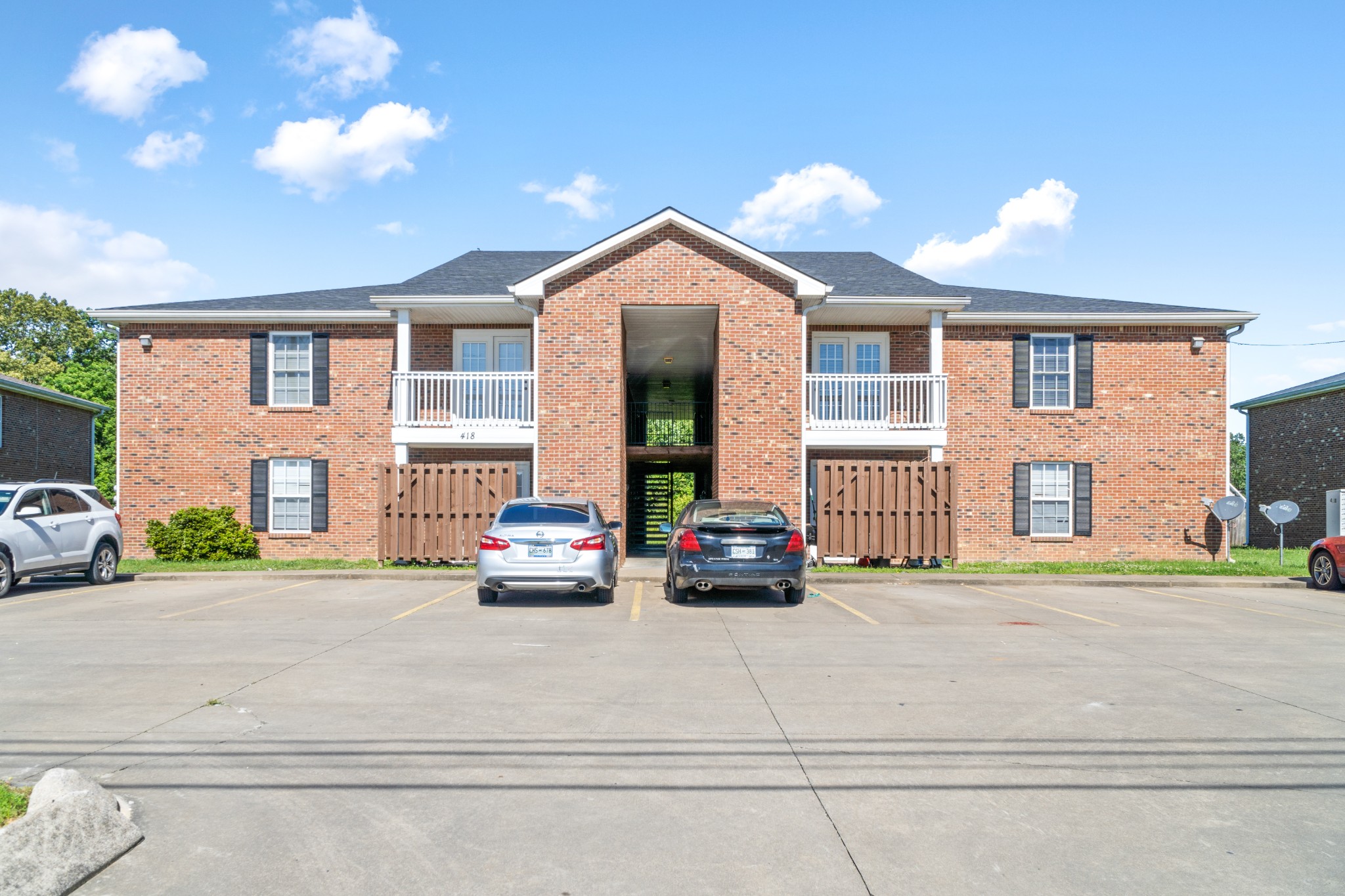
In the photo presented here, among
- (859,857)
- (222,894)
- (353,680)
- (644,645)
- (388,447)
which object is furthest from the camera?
(388,447)

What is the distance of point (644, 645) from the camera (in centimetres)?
884

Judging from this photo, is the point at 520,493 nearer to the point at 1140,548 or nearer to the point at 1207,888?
the point at 1140,548

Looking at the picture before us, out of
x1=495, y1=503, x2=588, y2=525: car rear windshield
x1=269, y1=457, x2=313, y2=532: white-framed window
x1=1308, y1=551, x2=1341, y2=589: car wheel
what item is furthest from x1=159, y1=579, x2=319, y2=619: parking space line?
x1=1308, y1=551, x2=1341, y2=589: car wheel

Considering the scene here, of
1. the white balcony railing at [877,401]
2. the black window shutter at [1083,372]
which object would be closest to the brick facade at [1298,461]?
the black window shutter at [1083,372]

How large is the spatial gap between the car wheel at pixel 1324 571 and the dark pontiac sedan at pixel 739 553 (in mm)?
10323

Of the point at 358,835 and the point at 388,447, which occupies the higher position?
the point at 388,447

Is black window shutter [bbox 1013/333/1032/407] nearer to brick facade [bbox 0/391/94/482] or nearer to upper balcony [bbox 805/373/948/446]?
upper balcony [bbox 805/373/948/446]

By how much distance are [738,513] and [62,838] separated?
30.8 ft

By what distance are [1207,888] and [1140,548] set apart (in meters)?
19.1

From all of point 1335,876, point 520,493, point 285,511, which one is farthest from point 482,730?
point 285,511

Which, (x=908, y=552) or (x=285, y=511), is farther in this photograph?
(x=285, y=511)

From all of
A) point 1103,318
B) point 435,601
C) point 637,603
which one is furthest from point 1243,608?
point 435,601

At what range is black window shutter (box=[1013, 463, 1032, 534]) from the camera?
2023cm

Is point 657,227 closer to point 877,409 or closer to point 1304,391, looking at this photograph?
point 877,409
